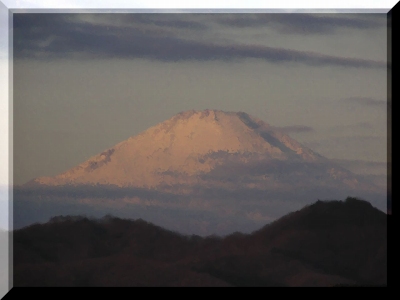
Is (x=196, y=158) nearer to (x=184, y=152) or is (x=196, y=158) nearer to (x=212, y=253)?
(x=184, y=152)

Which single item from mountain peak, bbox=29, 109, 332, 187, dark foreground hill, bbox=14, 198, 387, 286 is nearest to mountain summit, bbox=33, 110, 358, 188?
mountain peak, bbox=29, 109, 332, 187

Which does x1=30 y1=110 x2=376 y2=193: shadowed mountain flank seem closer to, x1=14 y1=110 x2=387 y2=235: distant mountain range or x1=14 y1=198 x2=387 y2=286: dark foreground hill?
x1=14 y1=110 x2=387 y2=235: distant mountain range

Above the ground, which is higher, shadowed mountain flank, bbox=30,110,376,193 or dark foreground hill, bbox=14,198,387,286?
shadowed mountain flank, bbox=30,110,376,193

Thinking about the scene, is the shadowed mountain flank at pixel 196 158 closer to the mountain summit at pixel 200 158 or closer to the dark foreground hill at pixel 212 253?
the mountain summit at pixel 200 158

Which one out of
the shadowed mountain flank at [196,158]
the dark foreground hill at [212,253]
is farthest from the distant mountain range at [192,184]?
the dark foreground hill at [212,253]

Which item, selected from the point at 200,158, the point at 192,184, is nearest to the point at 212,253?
the point at 192,184

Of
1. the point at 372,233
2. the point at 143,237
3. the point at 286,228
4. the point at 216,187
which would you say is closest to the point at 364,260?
the point at 372,233
